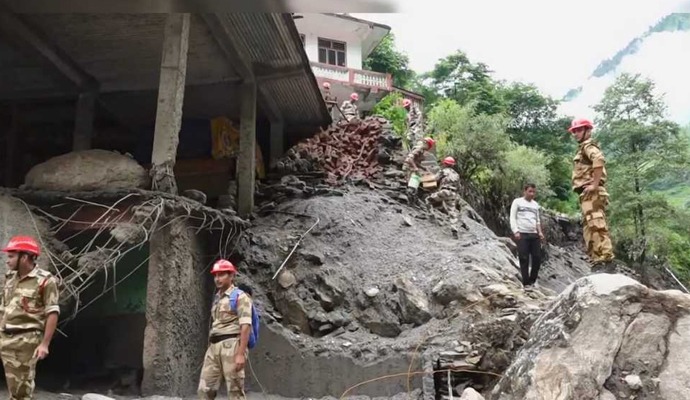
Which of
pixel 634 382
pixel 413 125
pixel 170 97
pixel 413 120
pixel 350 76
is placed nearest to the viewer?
pixel 634 382

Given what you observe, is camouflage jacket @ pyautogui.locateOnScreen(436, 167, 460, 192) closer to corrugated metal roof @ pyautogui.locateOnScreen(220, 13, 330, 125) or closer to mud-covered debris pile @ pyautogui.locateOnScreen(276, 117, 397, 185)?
mud-covered debris pile @ pyautogui.locateOnScreen(276, 117, 397, 185)

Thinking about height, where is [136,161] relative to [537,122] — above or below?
below

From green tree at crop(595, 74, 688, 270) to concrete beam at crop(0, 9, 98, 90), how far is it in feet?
60.3

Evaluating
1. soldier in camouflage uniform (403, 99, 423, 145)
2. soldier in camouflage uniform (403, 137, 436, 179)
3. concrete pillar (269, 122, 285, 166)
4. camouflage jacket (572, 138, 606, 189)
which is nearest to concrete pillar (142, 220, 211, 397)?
camouflage jacket (572, 138, 606, 189)

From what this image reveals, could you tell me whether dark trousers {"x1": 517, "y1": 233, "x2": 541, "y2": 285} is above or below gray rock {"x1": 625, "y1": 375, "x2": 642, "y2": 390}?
above

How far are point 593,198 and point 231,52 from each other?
21.0 ft

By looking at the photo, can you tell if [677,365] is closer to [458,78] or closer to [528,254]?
[528,254]

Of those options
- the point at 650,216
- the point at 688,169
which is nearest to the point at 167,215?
the point at 650,216

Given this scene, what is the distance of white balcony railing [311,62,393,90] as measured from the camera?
26.5m

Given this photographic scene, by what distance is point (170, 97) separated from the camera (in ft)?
25.6

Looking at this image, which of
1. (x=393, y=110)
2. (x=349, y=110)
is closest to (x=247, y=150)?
(x=349, y=110)

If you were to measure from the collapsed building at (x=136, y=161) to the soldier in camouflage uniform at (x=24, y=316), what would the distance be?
120 cm

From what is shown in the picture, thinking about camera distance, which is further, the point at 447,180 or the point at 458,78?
the point at 458,78

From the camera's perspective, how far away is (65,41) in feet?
30.3
